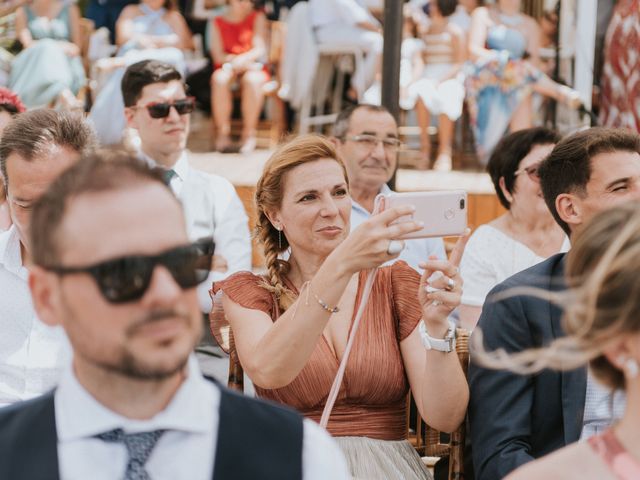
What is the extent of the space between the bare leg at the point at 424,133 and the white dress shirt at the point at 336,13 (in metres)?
0.85

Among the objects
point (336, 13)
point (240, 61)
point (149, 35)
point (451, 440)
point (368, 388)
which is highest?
point (336, 13)

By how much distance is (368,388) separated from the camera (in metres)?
2.89

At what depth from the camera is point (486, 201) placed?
6742 mm

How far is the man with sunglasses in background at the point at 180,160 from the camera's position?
15.5 ft

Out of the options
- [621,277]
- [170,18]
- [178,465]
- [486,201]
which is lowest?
[486,201]

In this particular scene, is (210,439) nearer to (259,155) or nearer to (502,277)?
(502,277)

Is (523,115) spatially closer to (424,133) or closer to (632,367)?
(424,133)

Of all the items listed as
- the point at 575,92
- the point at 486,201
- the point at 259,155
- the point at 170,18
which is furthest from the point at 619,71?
the point at 170,18

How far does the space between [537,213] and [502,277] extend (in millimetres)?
322

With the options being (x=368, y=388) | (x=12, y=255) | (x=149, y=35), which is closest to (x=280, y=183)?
(x=368, y=388)

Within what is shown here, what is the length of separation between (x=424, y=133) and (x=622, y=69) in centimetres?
232

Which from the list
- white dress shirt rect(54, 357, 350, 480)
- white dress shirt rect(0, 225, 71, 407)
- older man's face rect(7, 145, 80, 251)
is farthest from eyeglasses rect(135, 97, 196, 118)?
white dress shirt rect(54, 357, 350, 480)

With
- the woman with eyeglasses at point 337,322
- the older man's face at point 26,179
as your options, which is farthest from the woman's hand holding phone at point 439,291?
the older man's face at point 26,179

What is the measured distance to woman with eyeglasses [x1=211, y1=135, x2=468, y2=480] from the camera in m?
2.52
